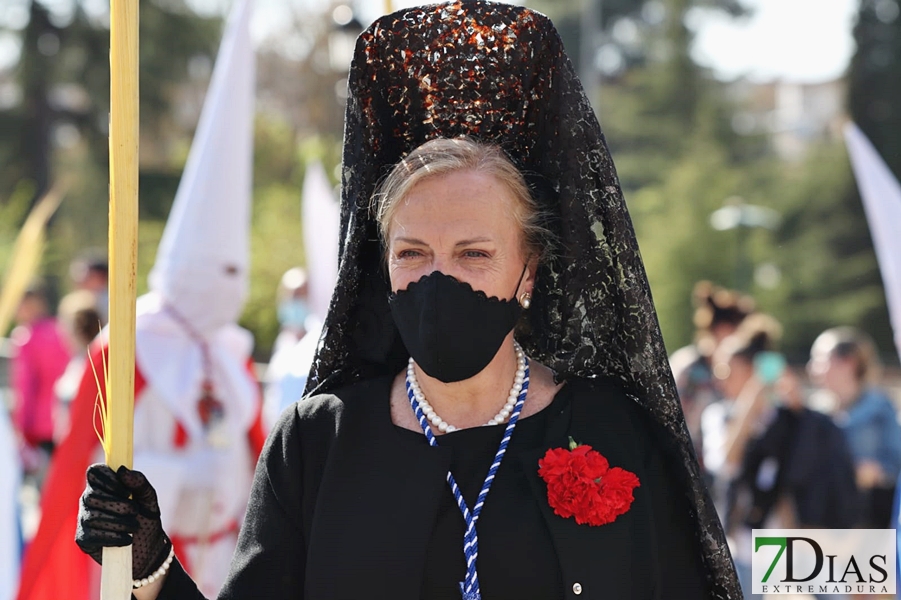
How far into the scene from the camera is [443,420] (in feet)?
8.00

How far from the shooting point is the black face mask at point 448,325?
7.50ft

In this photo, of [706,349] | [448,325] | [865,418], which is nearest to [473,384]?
[448,325]

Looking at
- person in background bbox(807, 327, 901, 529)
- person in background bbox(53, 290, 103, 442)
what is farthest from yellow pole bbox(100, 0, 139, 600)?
person in background bbox(53, 290, 103, 442)

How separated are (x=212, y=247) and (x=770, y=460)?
313 centimetres

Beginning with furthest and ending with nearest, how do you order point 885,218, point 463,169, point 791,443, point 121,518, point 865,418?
point 865,418 < point 791,443 < point 885,218 < point 463,169 < point 121,518

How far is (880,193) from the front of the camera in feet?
16.5

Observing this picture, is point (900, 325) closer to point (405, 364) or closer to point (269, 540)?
point (405, 364)

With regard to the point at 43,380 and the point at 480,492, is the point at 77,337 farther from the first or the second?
the point at 480,492

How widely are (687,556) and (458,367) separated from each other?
63 centimetres

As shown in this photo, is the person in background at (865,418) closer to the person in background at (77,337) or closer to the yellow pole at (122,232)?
the person in background at (77,337)

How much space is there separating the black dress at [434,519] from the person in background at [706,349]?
4.76 metres

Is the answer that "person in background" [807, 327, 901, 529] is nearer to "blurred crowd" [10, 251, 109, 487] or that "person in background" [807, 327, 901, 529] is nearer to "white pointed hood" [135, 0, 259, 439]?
"white pointed hood" [135, 0, 259, 439]

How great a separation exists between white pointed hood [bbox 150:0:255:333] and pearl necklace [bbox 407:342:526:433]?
2.92 meters

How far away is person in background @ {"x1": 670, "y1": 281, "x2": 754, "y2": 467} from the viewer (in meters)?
7.28
